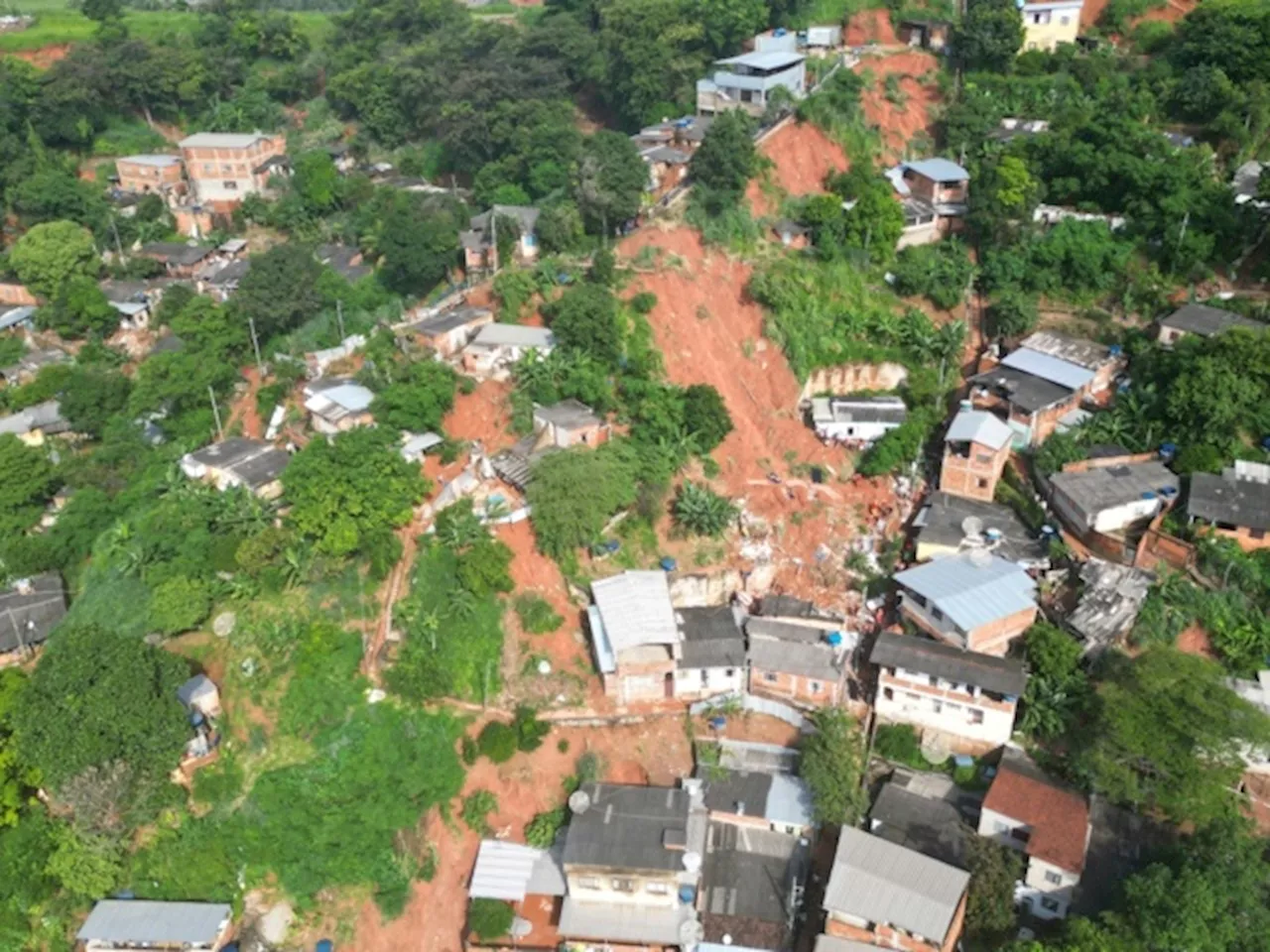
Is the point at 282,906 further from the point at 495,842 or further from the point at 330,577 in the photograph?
the point at 330,577

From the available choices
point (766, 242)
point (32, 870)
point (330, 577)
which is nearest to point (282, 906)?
point (32, 870)

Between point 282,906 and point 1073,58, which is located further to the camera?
point 1073,58

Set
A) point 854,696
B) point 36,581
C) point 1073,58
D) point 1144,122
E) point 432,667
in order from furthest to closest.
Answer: point 1073,58, point 1144,122, point 36,581, point 854,696, point 432,667

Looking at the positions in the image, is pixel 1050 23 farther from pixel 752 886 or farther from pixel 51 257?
pixel 51 257

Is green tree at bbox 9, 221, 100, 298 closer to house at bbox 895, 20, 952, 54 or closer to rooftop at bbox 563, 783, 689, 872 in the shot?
rooftop at bbox 563, 783, 689, 872

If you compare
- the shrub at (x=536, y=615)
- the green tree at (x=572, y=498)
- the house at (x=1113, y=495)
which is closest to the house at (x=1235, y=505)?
the house at (x=1113, y=495)

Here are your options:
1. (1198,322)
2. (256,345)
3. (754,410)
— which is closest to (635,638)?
(754,410)
